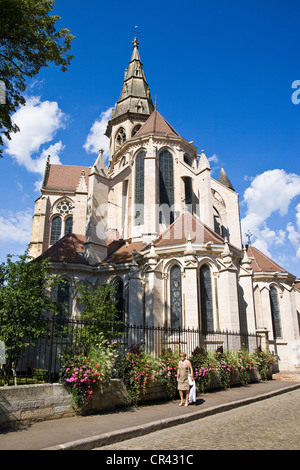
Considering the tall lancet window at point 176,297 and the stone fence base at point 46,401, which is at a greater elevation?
the tall lancet window at point 176,297

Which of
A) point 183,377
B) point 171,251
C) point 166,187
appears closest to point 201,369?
point 183,377

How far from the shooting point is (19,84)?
12977 millimetres

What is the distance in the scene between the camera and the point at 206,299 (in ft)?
59.0

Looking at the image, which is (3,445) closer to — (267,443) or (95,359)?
(95,359)

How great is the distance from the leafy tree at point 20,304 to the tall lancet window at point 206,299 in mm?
7856

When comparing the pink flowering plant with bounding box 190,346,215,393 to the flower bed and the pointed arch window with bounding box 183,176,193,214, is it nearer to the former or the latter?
the flower bed

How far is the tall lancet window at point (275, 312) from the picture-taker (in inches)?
946

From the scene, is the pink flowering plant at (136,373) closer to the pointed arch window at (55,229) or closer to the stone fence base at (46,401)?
the stone fence base at (46,401)

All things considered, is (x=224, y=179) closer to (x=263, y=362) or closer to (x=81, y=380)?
(x=263, y=362)

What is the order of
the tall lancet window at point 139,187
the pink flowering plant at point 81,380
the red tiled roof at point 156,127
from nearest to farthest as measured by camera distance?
1. the pink flowering plant at point 81,380
2. the tall lancet window at point 139,187
3. the red tiled roof at point 156,127

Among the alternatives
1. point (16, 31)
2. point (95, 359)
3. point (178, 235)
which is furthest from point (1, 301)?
point (178, 235)

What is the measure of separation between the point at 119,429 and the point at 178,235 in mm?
14255

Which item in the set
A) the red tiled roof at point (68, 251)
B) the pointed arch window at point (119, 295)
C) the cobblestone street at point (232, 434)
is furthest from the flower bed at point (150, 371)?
the red tiled roof at point (68, 251)

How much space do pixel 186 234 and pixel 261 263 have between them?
9.37m
